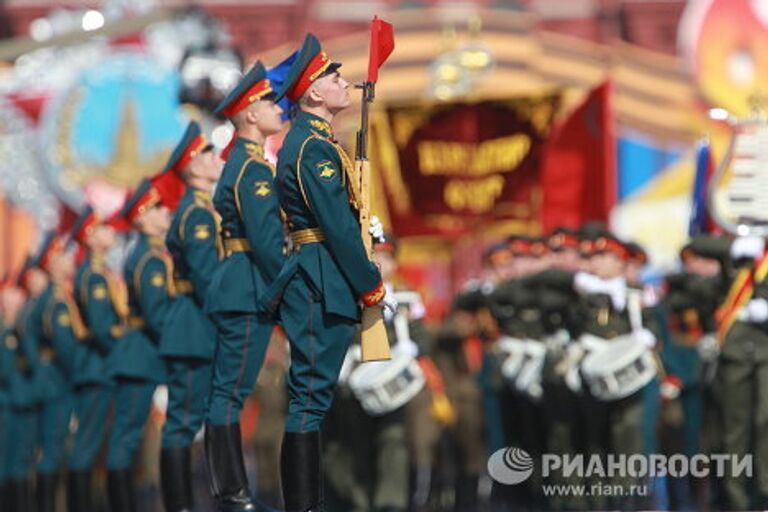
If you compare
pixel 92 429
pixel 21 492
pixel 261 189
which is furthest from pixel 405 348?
pixel 21 492

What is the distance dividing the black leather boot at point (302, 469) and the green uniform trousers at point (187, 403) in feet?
4.97

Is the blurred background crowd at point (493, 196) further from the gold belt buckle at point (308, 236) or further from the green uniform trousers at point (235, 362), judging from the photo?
the gold belt buckle at point (308, 236)

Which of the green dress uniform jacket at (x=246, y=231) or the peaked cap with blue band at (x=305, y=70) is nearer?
the peaked cap with blue band at (x=305, y=70)

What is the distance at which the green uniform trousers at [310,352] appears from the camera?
25.1 feet

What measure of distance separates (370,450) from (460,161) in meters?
6.00

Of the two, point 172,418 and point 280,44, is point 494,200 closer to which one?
point 280,44

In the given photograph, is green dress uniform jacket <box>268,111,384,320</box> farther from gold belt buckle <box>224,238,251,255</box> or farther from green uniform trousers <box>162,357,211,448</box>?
green uniform trousers <box>162,357,211,448</box>

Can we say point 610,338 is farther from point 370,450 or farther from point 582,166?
point 582,166

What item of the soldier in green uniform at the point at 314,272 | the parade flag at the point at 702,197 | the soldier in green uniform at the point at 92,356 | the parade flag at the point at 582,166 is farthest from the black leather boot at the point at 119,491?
the parade flag at the point at 582,166

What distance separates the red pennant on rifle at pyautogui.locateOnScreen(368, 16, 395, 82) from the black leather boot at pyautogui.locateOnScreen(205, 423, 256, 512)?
169cm

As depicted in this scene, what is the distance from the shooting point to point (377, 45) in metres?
7.82

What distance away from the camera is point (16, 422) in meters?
13.0

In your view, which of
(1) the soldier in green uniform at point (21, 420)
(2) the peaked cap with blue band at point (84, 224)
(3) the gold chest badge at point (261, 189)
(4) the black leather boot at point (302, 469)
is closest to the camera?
(4) the black leather boot at point (302, 469)

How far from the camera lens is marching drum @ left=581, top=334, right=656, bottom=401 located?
34.9ft
